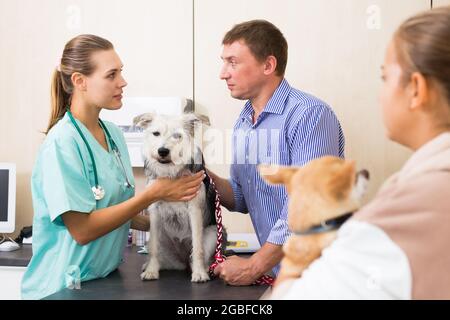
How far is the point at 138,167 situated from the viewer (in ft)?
6.59

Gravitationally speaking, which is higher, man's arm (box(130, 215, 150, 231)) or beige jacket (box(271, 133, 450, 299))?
beige jacket (box(271, 133, 450, 299))

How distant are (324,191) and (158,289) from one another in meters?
0.68

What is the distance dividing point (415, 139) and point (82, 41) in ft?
3.04

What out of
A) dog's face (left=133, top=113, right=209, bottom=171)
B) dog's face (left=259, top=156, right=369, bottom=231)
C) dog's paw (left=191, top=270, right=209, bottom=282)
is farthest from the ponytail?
dog's face (left=259, top=156, right=369, bottom=231)

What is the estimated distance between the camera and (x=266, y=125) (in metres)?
1.49

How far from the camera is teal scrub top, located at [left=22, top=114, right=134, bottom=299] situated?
1241 millimetres

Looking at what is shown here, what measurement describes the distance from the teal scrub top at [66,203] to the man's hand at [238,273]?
0.31 m

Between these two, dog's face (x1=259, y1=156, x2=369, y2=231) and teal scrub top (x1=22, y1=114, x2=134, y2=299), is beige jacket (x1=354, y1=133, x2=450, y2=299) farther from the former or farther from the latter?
teal scrub top (x1=22, y1=114, x2=134, y2=299)

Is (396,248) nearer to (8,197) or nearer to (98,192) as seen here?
(98,192)

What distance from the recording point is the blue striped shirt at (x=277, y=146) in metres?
1.36

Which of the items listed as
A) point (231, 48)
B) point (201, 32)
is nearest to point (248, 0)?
point (201, 32)

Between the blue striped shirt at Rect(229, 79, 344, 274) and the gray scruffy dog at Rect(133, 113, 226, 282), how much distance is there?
0.15 m

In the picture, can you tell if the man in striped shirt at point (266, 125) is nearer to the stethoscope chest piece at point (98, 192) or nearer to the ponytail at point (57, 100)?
the stethoscope chest piece at point (98, 192)
